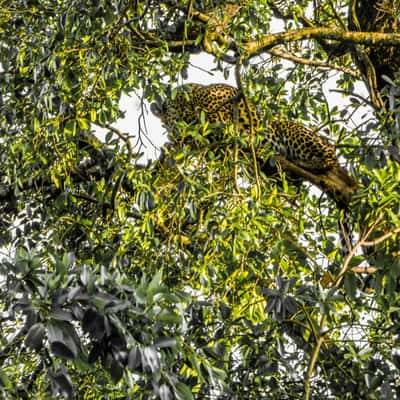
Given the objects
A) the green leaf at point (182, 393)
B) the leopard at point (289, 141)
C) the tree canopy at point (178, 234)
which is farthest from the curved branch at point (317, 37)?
the green leaf at point (182, 393)

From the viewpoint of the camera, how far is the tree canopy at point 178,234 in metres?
1.66

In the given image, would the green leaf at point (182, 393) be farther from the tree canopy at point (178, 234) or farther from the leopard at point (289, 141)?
the leopard at point (289, 141)

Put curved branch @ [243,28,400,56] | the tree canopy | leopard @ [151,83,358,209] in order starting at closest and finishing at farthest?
the tree canopy → curved branch @ [243,28,400,56] → leopard @ [151,83,358,209]

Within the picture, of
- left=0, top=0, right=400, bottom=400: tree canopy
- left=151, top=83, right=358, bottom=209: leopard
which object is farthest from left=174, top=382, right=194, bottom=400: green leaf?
left=151, top=83, right=358, bottom=209: leopard

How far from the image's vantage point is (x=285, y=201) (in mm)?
2760

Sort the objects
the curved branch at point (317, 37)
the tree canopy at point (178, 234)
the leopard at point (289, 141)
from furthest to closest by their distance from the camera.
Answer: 1. the leopard at point (289, 141)
2. the curved branch at point (317, 37)
3. the tree canopy at point (178, 234)

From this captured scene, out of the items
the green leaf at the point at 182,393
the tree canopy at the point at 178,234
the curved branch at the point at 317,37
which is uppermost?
the curved branch at the point at 317,37

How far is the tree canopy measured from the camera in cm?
166

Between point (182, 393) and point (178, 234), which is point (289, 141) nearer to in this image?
point (178, 234)

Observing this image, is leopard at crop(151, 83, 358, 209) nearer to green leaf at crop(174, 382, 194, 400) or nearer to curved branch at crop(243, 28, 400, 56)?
Result: curved branch at crop(243, 28, 400, 56)

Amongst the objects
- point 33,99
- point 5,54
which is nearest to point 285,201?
point 33,99

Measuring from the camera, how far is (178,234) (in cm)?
246

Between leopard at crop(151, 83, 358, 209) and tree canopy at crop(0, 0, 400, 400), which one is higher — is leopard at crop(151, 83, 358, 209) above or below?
above

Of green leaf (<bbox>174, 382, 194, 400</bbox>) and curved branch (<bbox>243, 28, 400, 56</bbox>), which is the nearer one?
green leaf (<bbox>174, 382, 194, 400</bbox>)
